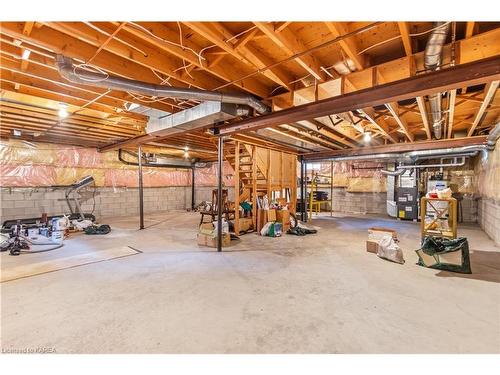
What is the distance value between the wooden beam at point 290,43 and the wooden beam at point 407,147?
4.41 m

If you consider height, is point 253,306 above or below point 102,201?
below

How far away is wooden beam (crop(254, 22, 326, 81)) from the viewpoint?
1831mm

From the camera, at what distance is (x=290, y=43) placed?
6.80 feet

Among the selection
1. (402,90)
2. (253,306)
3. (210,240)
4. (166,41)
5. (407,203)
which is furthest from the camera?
(407,203)

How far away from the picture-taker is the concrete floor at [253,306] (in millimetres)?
1669

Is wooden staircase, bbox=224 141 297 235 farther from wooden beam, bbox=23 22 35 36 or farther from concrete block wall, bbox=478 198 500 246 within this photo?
concrete block wall, bbox=478 198 500 246

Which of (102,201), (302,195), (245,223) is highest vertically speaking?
(302,195)

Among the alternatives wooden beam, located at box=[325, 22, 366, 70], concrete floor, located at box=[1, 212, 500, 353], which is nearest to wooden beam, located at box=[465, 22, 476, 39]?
wooden beam, located at box=[325, 22, 366, 70]

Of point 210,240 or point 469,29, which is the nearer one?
point 469,29

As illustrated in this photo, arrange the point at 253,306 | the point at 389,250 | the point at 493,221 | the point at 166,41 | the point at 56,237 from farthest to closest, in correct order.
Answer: the point at 493,221 < the point at 56,237 < the point at 389,250 < the point at 253,306 < the point at 166,41

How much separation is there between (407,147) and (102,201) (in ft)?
30.0

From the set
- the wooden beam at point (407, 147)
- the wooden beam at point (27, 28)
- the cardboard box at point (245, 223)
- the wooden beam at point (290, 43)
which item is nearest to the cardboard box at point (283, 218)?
the cardboard box at point (245, 223)

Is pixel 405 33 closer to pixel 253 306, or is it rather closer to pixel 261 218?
pixel 253 306

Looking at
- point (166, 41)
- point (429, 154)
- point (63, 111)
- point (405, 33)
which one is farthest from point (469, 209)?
point (63, 111)
